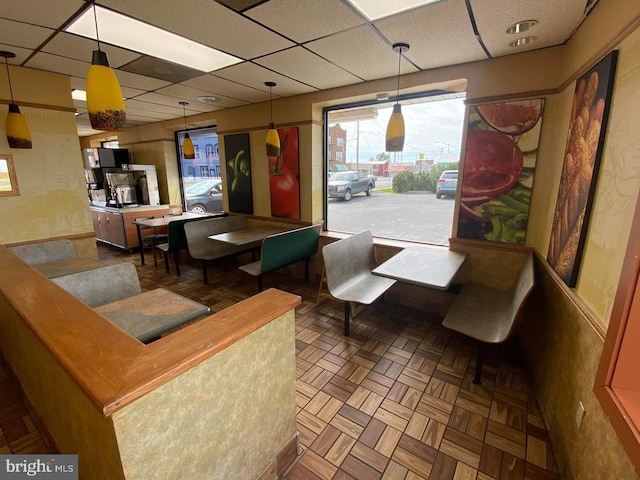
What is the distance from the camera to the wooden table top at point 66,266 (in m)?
2.39

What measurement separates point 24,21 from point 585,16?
11.2 feet

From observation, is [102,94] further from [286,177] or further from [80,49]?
[286,177]

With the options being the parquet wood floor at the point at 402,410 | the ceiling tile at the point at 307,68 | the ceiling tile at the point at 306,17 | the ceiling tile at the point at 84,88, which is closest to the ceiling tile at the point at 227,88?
the ceiling tile at the point at 307,68

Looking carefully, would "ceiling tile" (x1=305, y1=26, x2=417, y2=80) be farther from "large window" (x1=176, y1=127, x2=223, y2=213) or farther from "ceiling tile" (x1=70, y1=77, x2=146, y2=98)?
"large window" (x1=176, y1=127, x2=223, y2=213)

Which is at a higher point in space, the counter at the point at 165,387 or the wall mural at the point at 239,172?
the wall mural at the point at 239,172

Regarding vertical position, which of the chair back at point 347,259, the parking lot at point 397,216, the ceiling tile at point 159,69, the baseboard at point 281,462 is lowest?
the baseboard at point 281,462

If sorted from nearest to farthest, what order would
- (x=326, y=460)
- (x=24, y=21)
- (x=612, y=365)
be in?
(x=612, y=365), (x=326, y=460), (x=24, y=21)

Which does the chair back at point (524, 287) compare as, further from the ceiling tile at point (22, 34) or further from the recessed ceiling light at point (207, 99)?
the recessed ceiling light at point (207, 99)

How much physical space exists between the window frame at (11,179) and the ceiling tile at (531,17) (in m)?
3.89

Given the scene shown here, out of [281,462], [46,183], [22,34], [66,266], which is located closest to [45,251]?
[66,266]

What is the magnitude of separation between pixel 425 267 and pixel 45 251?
3.48 metres

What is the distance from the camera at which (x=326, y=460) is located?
1.50m

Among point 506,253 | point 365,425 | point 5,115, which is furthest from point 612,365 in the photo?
point 5,115

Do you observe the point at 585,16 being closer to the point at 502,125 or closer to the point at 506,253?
the point at 502,125
